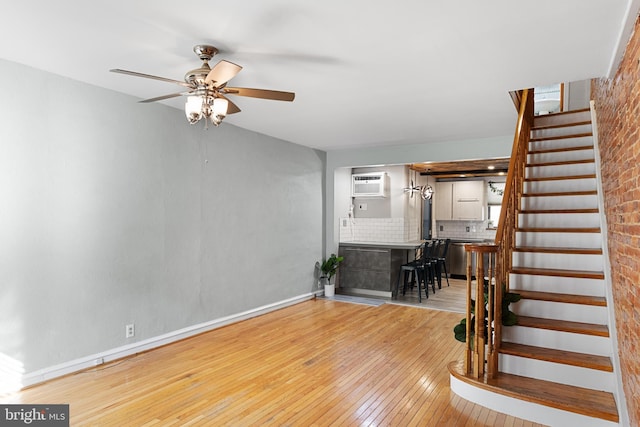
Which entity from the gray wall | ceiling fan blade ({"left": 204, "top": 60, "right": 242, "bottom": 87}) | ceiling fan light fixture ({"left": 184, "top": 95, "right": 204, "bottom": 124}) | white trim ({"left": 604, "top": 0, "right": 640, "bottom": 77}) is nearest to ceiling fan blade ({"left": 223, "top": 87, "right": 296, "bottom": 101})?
ceiling fan blade ({"left": 204, "top": 60, "right": 242, "bottom": 87})

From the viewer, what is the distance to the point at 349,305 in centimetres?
615

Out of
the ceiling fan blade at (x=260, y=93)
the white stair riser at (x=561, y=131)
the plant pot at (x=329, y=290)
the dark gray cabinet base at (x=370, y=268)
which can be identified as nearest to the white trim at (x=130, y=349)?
the plant pot at (x=329, y=290)

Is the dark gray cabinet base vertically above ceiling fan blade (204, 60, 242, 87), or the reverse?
ceiling fan blade (204, 60, 242, 87)

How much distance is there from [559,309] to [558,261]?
593mm

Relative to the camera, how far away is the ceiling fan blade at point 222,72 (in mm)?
2408

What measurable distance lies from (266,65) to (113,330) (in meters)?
2.81

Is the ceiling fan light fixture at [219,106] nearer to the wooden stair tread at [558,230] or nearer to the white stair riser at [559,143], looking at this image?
the wooden stair tread at [558,230]

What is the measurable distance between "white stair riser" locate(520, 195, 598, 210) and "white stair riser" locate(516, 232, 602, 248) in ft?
1.70

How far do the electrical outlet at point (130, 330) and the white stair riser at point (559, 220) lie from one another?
413cm

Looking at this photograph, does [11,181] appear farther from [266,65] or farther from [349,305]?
[349,305]

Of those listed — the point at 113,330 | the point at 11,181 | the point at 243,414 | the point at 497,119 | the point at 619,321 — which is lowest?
the point at 243,414

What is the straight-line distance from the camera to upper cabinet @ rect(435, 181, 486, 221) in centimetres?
868

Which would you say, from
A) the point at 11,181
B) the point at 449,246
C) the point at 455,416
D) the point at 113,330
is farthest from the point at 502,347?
the point at 449,246

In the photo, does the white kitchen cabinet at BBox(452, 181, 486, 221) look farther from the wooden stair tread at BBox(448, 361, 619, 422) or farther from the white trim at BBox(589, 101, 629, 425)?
the wooden stair tread at BBox(448, 361, 619, 422)
